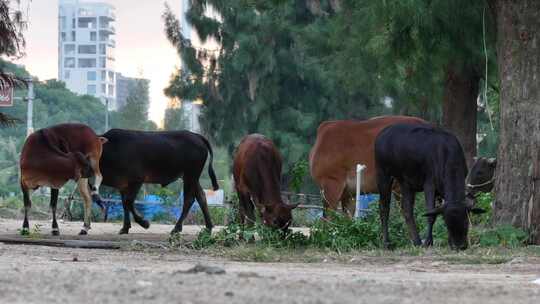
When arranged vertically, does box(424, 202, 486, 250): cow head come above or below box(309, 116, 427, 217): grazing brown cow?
below

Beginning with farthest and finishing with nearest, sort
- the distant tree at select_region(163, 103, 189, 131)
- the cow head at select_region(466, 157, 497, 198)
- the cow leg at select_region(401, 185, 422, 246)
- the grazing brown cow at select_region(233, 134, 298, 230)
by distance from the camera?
the distant tree at select_region(163, 103, 189, 131), the cow head at select_region(466, 157, 497, 198), the grazing brown cow at select_region(233, 134, 298, 230), the cow leg at select_region(401, 185, 422, 246)

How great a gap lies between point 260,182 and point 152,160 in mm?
3173

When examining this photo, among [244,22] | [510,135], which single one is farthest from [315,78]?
[510,135]

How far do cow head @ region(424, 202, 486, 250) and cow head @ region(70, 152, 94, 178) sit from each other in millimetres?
6628

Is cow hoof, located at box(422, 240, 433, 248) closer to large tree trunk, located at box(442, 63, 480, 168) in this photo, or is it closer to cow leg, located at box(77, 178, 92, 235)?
cow leg, located at box(77, 178, 92, 235)

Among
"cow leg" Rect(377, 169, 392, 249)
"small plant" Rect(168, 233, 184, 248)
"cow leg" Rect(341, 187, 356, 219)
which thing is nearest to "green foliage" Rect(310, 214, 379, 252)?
"cow leg" Rect(377, 169, 392, 249)

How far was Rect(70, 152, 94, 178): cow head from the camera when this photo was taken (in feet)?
65.9

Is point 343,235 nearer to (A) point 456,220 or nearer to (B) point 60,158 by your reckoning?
(A) point 456,220

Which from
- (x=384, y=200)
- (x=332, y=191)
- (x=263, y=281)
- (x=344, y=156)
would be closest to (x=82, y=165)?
(x=332, y=191)

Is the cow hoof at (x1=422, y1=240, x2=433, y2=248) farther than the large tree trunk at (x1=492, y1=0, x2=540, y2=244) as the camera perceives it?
No

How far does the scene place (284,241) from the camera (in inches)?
643

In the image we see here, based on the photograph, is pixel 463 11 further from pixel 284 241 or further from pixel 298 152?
pixel 298 152

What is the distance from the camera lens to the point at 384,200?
55.9 ft

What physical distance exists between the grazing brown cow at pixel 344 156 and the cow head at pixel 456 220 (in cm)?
415
